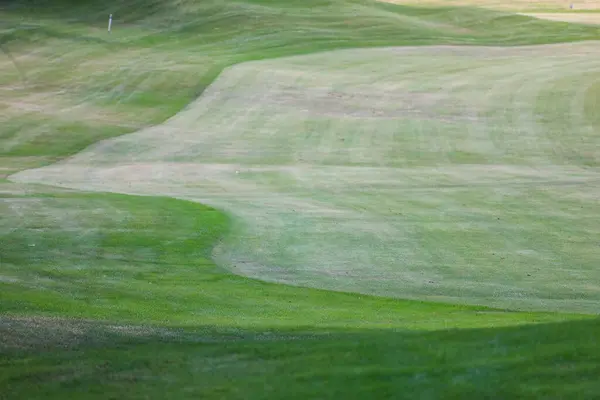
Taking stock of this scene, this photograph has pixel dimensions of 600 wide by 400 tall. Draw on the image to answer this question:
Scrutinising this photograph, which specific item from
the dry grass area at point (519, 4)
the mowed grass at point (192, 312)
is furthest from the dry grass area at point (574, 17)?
the mowed grass at point (192, 312)

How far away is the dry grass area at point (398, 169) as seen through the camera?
15.7m

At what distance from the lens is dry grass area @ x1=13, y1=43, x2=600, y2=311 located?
15695 millimetres

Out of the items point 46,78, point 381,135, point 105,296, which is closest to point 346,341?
point 105,296

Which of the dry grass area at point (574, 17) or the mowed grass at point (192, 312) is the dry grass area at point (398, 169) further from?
the dry grass area at point (574, 17)

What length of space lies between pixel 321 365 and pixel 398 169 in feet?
68.2

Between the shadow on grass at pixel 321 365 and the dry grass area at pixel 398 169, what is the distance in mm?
4291

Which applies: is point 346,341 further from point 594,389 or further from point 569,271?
point 569,271

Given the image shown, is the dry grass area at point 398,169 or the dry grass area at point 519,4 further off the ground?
the dry grass area at point 519,4

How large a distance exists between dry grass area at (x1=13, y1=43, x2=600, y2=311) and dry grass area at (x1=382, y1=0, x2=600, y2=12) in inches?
537

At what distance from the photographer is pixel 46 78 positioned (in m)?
42.1

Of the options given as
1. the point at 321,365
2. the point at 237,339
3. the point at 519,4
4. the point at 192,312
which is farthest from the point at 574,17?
the point at 321,365

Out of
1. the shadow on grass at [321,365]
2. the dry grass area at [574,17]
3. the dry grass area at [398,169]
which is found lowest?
the dry grass area at [398,169]

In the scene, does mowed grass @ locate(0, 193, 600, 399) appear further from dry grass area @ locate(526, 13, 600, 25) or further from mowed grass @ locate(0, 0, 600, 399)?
dry grass area @ locate(526, 13, 600, 25)

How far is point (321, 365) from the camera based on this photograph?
349 inches
